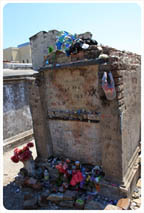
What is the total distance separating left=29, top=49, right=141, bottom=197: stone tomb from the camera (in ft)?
12.8

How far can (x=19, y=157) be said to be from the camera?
502cm

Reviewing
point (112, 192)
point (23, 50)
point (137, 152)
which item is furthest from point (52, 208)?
point (23, 50)

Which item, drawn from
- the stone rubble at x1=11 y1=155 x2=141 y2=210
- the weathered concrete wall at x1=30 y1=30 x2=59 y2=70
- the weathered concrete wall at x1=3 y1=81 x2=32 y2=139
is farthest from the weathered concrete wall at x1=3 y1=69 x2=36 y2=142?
the weathered concrete wall at x1=30 y1=30 x2=59 y2=70

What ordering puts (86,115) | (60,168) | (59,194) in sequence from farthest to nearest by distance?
1. (60,168)
2. (86,115)
3. (59,194)

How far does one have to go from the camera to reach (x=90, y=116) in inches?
173

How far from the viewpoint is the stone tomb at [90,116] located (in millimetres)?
3900

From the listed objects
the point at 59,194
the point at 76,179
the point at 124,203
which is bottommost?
the point at 59,194

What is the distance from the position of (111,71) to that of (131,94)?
4.67 feet

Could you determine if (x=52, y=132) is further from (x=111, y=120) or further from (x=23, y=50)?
(x=23, y=50)

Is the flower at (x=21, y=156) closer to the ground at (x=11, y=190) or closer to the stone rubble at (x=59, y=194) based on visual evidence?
the stone rubble at (x=59, y=194)

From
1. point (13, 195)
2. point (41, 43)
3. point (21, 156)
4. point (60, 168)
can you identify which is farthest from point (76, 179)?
point (41, 43)

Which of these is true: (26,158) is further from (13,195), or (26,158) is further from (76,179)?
(76,179)

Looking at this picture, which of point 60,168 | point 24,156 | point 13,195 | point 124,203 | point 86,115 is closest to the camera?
point 124,203

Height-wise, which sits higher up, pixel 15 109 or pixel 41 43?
pixel 41 43
